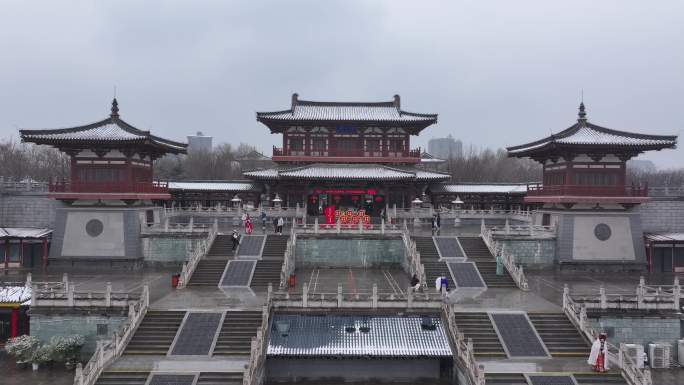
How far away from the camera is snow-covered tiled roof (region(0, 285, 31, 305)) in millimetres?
23891

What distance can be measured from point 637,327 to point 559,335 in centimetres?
466

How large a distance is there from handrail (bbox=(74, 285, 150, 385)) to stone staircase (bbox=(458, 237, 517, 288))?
18.3 metres

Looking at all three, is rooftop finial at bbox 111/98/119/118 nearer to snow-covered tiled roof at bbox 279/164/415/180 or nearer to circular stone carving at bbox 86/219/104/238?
circular stone carving at bbox 86/219/104/238

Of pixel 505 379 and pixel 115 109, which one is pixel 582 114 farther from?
pixel 115 109

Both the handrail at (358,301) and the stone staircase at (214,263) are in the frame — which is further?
the stone staircase at (214,263)

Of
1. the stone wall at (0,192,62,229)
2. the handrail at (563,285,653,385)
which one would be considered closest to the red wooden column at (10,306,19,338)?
the stone wall at (0,192,62,229)

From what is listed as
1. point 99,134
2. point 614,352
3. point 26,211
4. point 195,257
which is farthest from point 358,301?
point 26,211

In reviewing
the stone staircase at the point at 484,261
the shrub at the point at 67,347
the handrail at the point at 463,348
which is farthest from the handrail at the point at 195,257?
the stone staircase at the point at 484,261

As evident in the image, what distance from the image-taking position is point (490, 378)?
1847cm

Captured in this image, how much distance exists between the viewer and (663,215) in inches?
1528

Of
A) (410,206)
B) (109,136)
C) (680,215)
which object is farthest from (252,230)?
(680,215)

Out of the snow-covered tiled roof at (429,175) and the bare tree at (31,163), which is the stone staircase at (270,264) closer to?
the snow-covered tiled roof at (429,175)

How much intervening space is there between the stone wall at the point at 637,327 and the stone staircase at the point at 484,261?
5952 millimetres

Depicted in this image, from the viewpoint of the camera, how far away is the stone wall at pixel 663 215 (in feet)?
127
